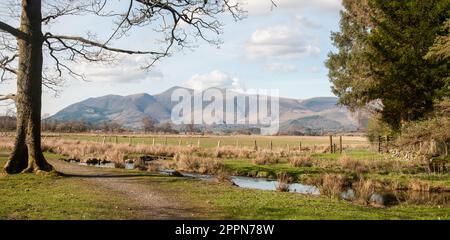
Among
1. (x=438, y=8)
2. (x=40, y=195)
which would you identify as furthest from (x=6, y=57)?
(x=438, y=8)

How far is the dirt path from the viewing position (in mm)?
11391

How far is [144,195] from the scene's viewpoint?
14.0 m

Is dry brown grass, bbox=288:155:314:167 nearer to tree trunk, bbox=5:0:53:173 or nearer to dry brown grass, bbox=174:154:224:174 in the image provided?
dry brown grass, bbox=174:154:224:174

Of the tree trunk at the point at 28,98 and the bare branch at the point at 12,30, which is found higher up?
the bare branch at the point at 12,30

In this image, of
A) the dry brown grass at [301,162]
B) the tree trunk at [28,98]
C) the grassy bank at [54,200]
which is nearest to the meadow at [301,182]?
the dry brown grass at [301,162]

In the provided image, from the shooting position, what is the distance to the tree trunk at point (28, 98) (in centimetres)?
1819

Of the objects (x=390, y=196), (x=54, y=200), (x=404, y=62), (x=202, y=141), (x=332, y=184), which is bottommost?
(x=390, y=196)

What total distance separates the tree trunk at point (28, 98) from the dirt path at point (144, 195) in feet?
5.95

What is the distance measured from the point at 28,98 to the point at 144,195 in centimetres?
746

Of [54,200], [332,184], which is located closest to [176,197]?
[54,200]

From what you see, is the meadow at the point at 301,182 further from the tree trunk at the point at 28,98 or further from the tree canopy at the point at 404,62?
the tree canopy at the point at 404,62

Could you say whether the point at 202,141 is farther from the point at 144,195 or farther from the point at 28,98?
the point at 144,195

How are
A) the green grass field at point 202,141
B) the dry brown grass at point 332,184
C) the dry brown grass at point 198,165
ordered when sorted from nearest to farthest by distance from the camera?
the dry brown grass at point 332,184 → the dry brown grass at point 198,165 → the green grass field at point 202,141
